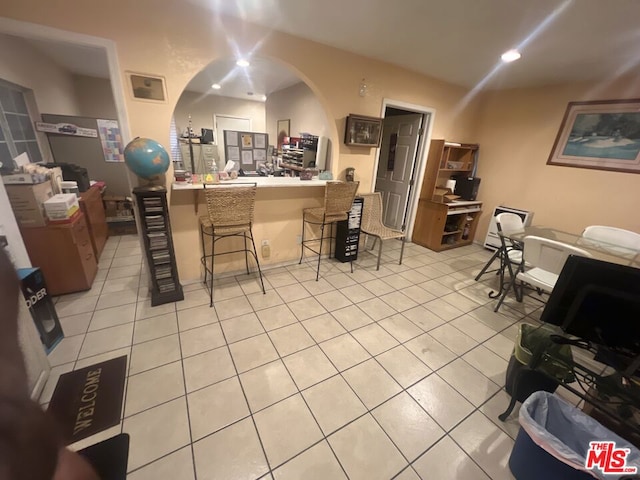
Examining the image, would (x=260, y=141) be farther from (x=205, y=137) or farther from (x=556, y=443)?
(x=556, y=443)

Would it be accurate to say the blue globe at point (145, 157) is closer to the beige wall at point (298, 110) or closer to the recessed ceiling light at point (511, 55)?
the beige wall at point (298, 110)

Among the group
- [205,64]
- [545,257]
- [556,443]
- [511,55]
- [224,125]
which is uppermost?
[511,55]

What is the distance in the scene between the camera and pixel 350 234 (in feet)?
11.1

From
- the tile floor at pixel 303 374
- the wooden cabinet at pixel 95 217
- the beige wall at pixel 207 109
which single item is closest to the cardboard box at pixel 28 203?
the wooden cabinet at pixel 95 217

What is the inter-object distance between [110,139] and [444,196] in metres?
5.13

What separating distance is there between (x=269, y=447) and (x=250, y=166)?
5.35 m

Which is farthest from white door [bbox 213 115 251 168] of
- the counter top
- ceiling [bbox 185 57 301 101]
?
the counter top

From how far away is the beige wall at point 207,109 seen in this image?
6.68m

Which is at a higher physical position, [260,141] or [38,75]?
[38,75]

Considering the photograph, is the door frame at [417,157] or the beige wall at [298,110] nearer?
the door frame at [417,157]

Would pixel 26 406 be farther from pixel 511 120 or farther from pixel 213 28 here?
pixel 511 120

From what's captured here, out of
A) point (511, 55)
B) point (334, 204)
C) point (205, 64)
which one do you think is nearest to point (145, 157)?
point (205, 64)

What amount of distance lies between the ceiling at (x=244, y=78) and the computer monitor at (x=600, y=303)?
3864mm

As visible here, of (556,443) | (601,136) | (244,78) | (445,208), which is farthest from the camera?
(244,78)
